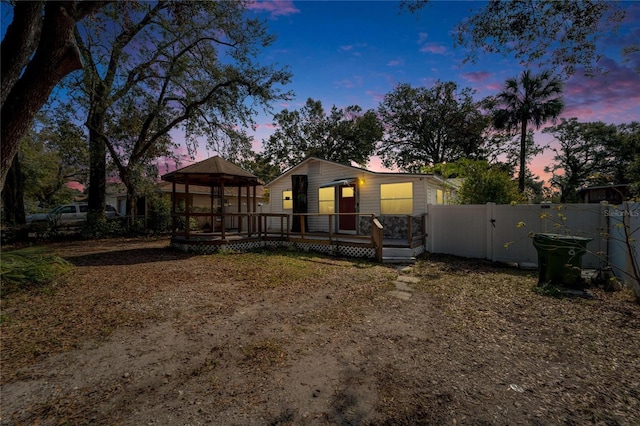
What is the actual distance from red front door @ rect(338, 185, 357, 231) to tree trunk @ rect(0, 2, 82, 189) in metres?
10.1

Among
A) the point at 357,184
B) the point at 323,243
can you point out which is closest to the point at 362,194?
the point at 357,184

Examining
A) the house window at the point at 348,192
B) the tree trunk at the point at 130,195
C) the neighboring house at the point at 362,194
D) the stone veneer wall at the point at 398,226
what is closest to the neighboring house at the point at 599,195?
the neighboring house at the point at 362,194

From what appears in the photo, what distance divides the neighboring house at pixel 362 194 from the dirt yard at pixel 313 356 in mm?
5474

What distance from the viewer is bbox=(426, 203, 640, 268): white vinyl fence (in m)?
6.66

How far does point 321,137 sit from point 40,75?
2580 centimetres

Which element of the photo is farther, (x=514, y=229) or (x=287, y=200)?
(x=287, y=200)

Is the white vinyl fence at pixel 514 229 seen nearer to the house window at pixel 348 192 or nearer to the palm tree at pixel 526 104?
the house window at pixel 348 192

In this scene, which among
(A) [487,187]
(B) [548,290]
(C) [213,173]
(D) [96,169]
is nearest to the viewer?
(B) [548,290]

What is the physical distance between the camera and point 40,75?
2691 millimetres

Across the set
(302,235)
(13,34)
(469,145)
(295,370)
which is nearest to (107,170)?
(302,235)

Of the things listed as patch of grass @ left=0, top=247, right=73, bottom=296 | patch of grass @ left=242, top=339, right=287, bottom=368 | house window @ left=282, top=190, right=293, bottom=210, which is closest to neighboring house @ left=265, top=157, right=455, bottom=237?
house window @ left=282, top=190, right=293, bottom=210

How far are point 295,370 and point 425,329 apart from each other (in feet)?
6.58

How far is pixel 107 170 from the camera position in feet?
48.8

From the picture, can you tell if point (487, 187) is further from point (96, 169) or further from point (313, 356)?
point (96, 169)
